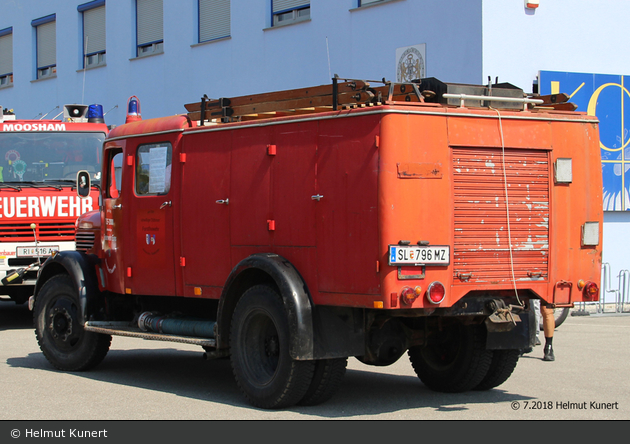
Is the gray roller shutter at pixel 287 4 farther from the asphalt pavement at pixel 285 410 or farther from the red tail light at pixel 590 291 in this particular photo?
the red tail light at pixel 590 291

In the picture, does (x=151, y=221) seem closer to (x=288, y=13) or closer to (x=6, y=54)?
(x=288, y=13)

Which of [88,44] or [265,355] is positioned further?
[88,44]

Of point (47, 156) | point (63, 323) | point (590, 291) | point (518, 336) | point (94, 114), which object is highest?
point (94, 114)

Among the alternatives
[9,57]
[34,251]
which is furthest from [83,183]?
[9,57]

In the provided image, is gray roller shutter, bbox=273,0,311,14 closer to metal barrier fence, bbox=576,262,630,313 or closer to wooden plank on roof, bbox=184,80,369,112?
metal barrier fence, bbox=576,262,630,313

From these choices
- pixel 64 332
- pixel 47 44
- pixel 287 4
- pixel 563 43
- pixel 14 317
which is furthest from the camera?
pixel 47 44

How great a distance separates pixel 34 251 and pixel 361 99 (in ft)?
26.2

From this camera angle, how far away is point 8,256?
43.4 feet

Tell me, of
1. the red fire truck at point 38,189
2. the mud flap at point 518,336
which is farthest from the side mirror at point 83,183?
the mud flap at point 518,336

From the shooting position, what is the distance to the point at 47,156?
13672mm

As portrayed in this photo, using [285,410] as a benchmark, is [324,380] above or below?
above
